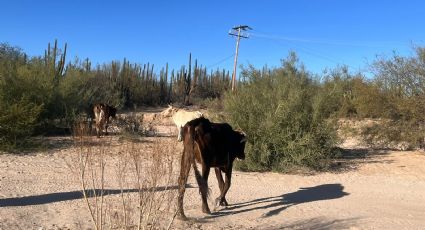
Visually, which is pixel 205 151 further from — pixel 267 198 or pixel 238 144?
pixel 267 198

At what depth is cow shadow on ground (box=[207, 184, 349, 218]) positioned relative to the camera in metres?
8.05

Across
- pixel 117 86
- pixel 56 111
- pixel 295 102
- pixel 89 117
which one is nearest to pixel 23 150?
pixel 56 111

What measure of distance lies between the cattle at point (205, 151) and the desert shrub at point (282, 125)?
4.45 metres

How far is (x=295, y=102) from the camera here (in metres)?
13.2

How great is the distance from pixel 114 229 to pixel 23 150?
8158 mm

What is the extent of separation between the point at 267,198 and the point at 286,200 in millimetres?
362

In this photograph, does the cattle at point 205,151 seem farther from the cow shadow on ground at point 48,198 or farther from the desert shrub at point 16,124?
the desert shrub at point 16,124

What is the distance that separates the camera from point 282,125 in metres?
13.0

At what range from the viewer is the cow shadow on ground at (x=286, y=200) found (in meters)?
8.05

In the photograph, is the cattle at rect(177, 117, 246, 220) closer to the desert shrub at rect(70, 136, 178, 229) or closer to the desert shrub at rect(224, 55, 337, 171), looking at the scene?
the desert shrub at rect(70, 136, 178, 229)

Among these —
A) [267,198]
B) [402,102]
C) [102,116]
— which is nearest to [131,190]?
[267,198]

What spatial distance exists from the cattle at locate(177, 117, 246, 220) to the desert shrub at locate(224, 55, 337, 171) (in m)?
4.45

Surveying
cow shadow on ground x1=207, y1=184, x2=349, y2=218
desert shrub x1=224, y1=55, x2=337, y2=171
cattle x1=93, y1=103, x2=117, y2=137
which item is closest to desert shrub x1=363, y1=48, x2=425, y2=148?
desert shrub x1=224, y1=55, x2=337, y2=171

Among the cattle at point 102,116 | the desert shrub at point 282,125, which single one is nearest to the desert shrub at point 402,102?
the desert shrub at point 282,125
